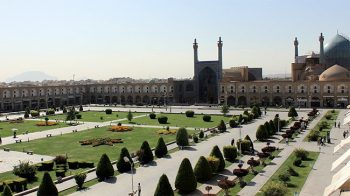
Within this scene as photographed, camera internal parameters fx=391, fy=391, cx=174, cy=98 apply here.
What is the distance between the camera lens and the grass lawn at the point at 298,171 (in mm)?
24484

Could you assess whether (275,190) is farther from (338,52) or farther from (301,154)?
(338,52)

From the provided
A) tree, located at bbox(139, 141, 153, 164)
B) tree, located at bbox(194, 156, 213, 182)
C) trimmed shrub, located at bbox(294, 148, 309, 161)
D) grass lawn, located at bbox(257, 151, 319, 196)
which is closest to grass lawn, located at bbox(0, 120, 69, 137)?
tree, located at bbox(139, 141, 153, 164)

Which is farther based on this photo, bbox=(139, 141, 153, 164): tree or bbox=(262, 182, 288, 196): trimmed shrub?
bbox=(139, 141, 153, 164): tree

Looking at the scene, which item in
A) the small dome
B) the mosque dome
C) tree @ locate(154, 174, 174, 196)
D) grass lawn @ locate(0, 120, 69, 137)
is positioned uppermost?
the mosque dome

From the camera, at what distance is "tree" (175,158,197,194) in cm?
2439

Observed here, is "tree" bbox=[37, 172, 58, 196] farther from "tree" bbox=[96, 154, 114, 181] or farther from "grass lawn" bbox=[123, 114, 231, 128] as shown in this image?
"grass lawn" bbox=[123, 114, 231, 128]

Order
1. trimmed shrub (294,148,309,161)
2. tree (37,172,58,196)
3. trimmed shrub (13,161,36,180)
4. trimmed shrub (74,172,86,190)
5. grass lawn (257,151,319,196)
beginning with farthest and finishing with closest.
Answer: trimmed shrub (294,148,309,161) < trimmed shrub (13,161,36,180) < trimmed shrub (74,172,86,190) < grass lawn (257,151,319,196) < tree (37,172,58,196)

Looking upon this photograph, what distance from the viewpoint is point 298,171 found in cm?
2858

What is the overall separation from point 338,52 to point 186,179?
268 feet

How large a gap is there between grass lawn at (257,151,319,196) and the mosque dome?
220ft

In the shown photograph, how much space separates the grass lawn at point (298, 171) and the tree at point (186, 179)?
13.5 feet

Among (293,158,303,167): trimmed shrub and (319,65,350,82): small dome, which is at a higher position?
(319,65,350,82): small dome

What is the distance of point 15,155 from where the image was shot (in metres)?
37.2

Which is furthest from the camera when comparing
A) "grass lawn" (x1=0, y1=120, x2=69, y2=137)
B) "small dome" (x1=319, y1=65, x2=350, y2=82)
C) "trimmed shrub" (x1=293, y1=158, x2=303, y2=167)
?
"small dome" (x1=319, y1=65, x2=350, y2=82)
